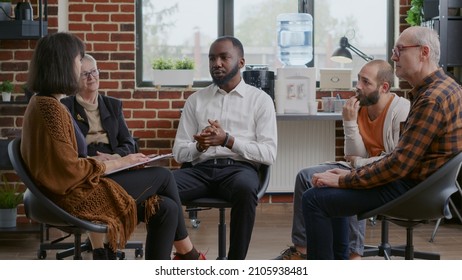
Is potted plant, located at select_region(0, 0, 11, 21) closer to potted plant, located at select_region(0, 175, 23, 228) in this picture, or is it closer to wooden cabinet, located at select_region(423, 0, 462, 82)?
potted plant, located at select_region(0, 175, 23, 228)

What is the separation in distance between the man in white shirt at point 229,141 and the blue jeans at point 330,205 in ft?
1.47

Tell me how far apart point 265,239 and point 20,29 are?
2.08m

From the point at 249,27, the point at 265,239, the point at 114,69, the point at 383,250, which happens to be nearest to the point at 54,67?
the point at 383,250

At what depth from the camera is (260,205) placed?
19.6ft

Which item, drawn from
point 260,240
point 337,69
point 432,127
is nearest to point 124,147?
point 260,240

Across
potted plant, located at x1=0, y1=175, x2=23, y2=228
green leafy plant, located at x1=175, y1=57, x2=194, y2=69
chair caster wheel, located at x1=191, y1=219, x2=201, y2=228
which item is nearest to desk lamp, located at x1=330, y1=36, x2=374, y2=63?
green leafy plant, located at x1=175, y1=57, x2=194, y2=69

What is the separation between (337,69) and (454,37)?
878 millimetres

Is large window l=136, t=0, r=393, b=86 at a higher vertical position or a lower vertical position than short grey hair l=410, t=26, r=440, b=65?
higher

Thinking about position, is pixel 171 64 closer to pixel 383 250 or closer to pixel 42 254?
pixel 42 254

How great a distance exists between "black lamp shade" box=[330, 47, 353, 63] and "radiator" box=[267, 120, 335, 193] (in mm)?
476

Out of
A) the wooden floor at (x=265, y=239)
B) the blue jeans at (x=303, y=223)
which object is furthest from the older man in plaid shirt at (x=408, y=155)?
the wooden floor at (x=265, y=239)

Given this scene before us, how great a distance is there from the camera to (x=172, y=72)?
574cm

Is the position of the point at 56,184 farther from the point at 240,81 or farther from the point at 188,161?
the point at 240,81

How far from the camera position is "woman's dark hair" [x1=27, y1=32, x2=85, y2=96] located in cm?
293
